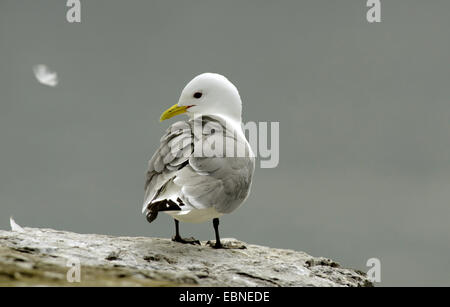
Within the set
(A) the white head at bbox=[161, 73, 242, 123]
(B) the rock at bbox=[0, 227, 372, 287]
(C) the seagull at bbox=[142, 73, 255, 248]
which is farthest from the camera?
(A) the white head at bbox=[161, 73, 242, 123]

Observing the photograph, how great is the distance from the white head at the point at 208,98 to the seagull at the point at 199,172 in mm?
159

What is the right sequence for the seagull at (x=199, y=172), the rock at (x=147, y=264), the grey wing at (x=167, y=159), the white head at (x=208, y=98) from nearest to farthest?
1. the rock at (x=147, y=264)
2. the seagull at (x=199, y=172)
3. the grey wing at (x=167, y=159)
4. the white head at (x=208, y=98)

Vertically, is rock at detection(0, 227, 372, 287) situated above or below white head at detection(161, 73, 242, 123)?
below

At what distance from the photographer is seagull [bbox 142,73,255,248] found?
6516 mm

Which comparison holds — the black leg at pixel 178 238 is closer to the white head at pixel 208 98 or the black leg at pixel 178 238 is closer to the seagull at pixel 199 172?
the seagull at pixel 199 172

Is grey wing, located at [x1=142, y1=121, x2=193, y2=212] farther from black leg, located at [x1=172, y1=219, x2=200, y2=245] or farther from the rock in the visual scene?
black leg, located at [x1=172, y1=219, x2=200, y2=245]

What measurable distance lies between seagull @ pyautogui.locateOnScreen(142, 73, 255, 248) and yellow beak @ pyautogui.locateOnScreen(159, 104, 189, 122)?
310 mm

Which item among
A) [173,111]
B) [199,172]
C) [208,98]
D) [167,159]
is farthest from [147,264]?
[208,98]

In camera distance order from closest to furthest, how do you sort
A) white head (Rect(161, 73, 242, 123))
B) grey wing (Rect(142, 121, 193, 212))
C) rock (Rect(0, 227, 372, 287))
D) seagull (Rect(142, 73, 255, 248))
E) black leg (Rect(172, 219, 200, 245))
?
rock (Rect(0, 227, 372, 287)) < seagull (Rect(142, 73, 255, 248)) < grey wing (Rect(142, 121, 193, 212)) < black leg (Rect(172, 219, 200, 245)) < white head (Rect(161, 73, 242, 123))

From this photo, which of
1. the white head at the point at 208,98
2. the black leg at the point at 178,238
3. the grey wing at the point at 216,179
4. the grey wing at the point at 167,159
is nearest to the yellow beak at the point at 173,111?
the white head at the point at 208,98

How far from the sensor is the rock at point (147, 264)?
17.1 ft

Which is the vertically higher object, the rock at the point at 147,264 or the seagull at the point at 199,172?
the seagull at the point at 199,172

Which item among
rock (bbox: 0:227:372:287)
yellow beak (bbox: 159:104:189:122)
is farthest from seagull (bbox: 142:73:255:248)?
rock (bbox: 0:227:372:287)
